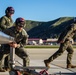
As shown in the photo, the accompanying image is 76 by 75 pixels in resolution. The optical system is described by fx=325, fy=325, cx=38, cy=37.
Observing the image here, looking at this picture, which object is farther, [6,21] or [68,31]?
[68,31]

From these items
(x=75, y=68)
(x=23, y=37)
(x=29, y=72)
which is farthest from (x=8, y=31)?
(x=75, y=68)

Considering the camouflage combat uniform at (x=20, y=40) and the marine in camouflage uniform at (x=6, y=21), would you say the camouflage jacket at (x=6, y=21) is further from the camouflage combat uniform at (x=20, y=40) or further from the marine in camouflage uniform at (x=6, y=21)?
the camouflage combat uniform at (x=20, y=40)

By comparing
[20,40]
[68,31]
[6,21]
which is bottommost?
[20,40]

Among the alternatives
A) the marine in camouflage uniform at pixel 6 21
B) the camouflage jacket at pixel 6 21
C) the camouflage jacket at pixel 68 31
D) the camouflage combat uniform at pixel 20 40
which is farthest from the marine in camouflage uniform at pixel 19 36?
the camouflage jacket at pixel 68 31

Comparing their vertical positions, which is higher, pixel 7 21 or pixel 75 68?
pixel 7 21

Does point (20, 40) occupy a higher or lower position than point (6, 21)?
lower

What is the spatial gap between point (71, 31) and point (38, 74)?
5.13 metres

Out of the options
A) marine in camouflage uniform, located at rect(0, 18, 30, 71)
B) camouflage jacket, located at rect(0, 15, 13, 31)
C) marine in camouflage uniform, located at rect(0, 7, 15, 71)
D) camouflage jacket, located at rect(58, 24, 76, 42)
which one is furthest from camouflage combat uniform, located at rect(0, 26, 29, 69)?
camouflage jacket, located at rect(58, 24, 76, 42)

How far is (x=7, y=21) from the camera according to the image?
341 inches

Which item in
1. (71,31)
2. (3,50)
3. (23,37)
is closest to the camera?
(23,37)

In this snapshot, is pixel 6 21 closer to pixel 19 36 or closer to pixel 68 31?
pixel 19 36

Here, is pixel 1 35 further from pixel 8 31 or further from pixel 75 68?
pixel 75 68

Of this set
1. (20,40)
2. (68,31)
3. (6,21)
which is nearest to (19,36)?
(20,40)

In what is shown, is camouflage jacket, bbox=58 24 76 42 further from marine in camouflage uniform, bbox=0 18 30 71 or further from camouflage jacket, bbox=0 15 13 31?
marine in camouflage uniform, bbox=0 18 30 71
